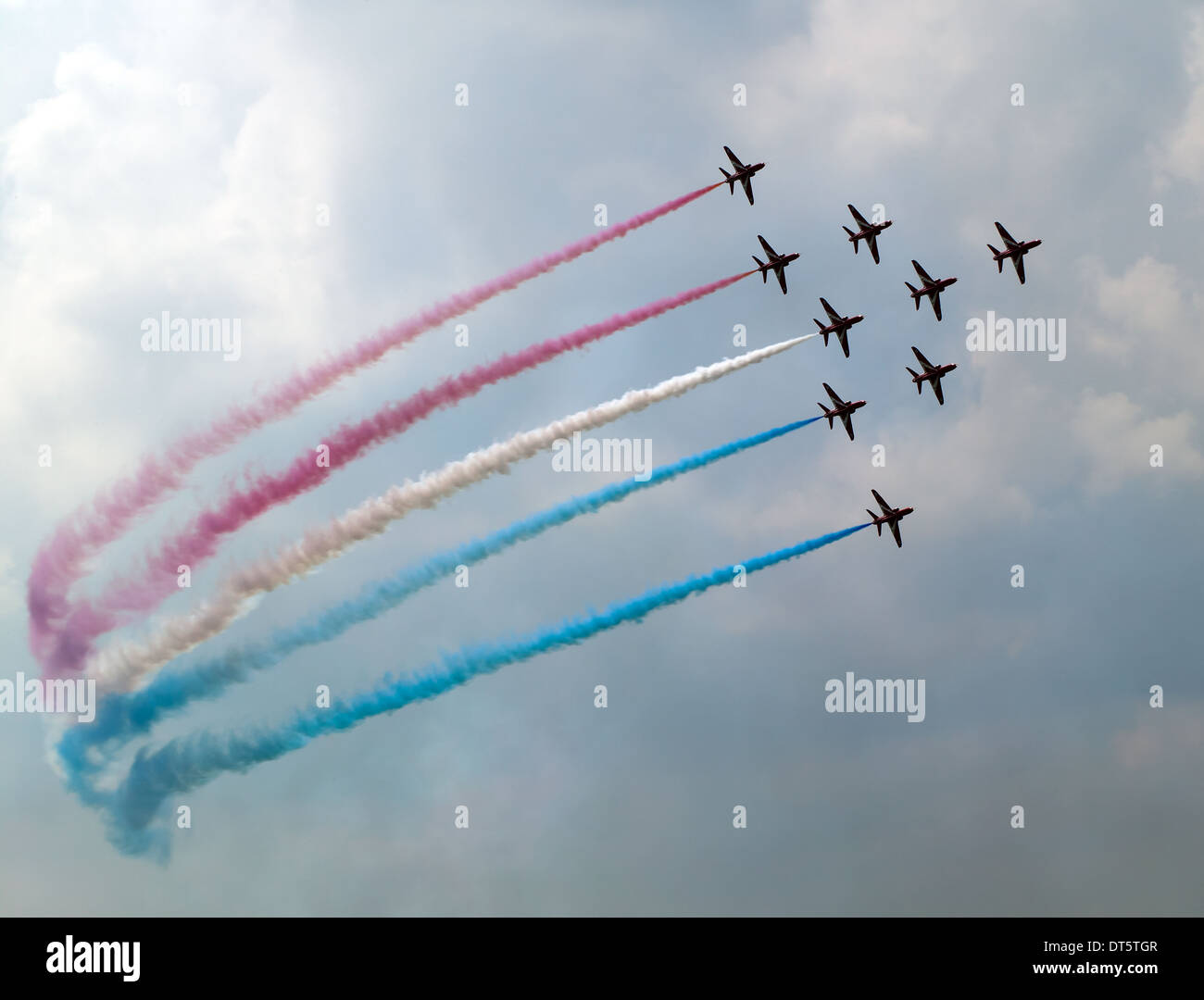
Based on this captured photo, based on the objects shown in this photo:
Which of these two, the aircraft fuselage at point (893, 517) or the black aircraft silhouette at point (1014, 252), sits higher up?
the black aircraft silhouette at point (1014, 252)

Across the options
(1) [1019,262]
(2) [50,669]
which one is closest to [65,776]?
(2) [50,669]

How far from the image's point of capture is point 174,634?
9200 centimetres

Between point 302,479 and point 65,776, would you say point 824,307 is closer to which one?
point 302,479

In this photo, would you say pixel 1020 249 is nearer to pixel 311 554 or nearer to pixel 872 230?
pixel 872 230

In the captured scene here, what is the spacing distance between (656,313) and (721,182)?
1192cm

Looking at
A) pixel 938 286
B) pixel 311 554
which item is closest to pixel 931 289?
pixel 938 286

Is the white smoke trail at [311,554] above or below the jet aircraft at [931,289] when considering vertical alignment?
below

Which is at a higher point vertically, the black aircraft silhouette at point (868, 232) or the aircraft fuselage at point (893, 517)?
the black aircraft silhouette at point (868, 232)

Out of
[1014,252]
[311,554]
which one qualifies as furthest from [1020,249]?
[311,554]
